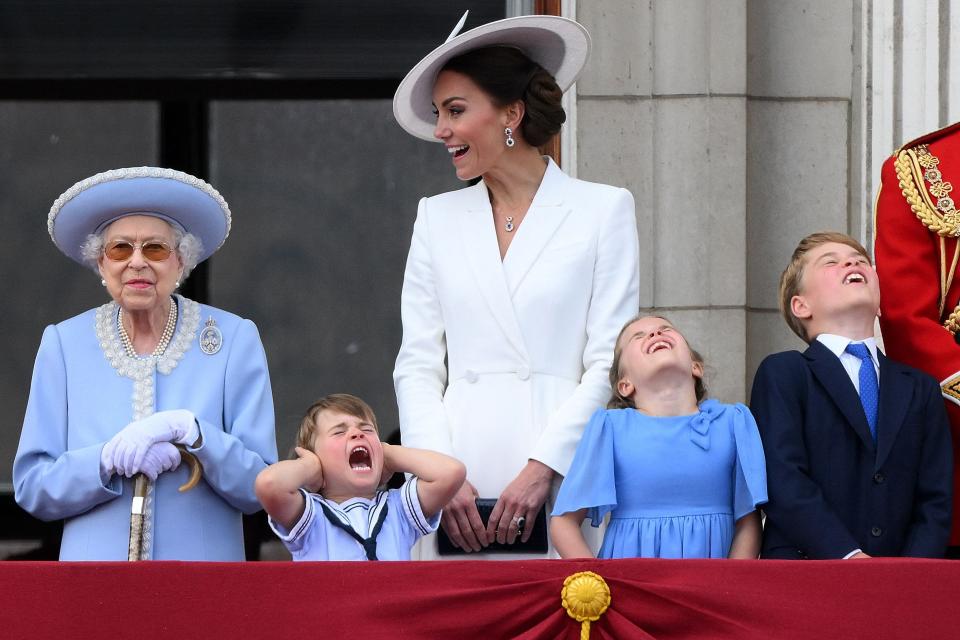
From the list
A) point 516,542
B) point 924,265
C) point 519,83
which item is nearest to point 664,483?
point 516,542

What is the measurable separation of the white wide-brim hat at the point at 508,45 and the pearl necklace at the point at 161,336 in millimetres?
794

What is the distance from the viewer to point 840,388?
12.4ft

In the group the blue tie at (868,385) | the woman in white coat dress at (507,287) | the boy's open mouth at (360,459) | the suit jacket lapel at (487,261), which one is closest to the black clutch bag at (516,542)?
the woman in white coat dress at (507,287)

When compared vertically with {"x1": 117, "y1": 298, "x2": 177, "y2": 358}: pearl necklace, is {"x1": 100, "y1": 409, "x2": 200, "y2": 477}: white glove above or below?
below

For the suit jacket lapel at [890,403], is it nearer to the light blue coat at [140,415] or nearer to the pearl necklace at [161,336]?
the light blue coat at [140,415]

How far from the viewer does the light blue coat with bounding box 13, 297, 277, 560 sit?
3779 millimetres

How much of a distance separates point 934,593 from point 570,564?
677 millimetres

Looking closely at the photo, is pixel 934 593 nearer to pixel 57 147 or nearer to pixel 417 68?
pixel 417 68

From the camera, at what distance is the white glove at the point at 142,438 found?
12.1ft

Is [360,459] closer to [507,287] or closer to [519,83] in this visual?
[507,287]

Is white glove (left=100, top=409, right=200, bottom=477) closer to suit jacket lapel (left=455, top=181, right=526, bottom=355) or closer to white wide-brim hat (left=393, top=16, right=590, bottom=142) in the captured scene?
suit jacket lapel (left=455, top=181, right=526, bottom=355)

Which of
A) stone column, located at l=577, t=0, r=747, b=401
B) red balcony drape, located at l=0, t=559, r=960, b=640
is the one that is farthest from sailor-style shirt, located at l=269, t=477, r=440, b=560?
stone column, located at l=577, t=0, r=747, b=401

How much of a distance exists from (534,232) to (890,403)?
0.93m

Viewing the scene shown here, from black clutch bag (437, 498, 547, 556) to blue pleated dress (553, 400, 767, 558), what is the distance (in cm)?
15
